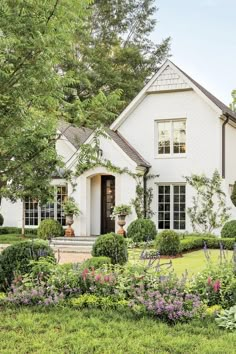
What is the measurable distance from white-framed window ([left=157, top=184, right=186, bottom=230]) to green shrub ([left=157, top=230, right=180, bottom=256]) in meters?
5.58

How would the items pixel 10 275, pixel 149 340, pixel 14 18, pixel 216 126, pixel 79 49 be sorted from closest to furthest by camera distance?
pixel 149 340 < pixel 14 18 < pixel 10 275 < pixel 216 126 < pixel 79 49

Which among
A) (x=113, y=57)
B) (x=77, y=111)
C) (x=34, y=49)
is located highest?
(x=113, y=57)

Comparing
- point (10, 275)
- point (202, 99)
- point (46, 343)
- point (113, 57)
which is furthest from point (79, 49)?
point (46, 343)

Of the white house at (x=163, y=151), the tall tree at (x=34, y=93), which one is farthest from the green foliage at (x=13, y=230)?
the tall tree at (x=34, y=93)

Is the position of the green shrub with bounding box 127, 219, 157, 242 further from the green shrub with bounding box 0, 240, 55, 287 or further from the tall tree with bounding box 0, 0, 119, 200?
the tall tree with bounding box 0, 0, 119, 200

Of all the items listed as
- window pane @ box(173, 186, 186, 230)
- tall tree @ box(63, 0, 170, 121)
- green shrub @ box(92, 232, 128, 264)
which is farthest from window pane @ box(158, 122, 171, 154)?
tall tree @ box(63, 0, 170, 121)

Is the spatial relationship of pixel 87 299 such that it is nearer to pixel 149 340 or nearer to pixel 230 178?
pixel 149 340

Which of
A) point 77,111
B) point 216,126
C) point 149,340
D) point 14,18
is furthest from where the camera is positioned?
point 216,126

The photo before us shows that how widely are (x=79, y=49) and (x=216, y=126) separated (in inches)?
813

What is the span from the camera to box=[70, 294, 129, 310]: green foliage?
7109mm

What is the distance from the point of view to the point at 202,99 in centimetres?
2100

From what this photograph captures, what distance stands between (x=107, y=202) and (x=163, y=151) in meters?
3.48

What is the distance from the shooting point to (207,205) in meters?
20.6

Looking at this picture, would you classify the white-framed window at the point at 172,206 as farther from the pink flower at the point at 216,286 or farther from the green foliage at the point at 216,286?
the pink flower at the point at 216,286
